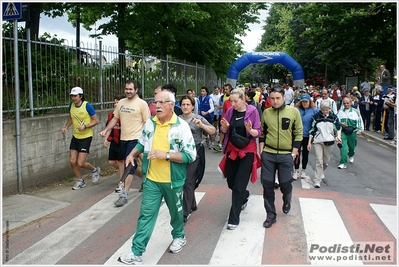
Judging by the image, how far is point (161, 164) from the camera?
14.6 feet

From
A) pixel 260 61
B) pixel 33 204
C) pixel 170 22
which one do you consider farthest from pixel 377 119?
pixel 33 204

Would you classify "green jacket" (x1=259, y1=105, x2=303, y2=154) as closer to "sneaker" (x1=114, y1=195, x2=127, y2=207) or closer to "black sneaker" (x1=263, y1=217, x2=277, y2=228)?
"black sneaker" (x1=263, y1=217, x2=277, y2=228)

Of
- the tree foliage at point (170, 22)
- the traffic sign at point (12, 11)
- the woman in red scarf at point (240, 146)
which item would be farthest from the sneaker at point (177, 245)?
the tree foliage at point (170, 22)

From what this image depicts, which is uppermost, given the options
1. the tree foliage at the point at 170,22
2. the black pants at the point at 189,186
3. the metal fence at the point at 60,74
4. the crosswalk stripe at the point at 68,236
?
the tree foliage at the point at 170,22

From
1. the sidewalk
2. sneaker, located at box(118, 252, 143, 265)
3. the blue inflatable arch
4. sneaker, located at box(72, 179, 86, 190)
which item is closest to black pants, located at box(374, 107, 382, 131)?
the blue inflatable arch

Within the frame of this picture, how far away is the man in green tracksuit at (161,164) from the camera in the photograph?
172 inches

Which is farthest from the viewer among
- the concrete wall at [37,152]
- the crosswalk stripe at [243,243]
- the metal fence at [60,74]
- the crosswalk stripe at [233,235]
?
the metal fence at [60,74]

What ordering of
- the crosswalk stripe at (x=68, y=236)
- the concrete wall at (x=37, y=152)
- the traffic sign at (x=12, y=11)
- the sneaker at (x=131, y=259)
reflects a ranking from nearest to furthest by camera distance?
the sneaker at (x=131, y=259) < the crosswalk stripe at (x=68, y=236) < the traffic sign at (x=12, y=11) < the concrete wall at (x=37, y=152)

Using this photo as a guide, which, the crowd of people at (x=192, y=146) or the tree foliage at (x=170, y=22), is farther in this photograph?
the tree foliage at (x=170, y=22)

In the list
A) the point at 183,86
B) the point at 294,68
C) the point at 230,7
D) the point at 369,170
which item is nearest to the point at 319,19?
the point at 294,68

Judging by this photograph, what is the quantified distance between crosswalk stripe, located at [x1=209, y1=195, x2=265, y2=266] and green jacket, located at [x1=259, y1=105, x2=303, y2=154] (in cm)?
106

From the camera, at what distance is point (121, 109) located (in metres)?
6.94

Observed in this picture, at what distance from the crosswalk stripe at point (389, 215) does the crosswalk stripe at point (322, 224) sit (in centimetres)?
63

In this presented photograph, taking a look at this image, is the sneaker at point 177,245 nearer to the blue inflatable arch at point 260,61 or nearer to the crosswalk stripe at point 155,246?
the crosswalk stripe at point 155,246
